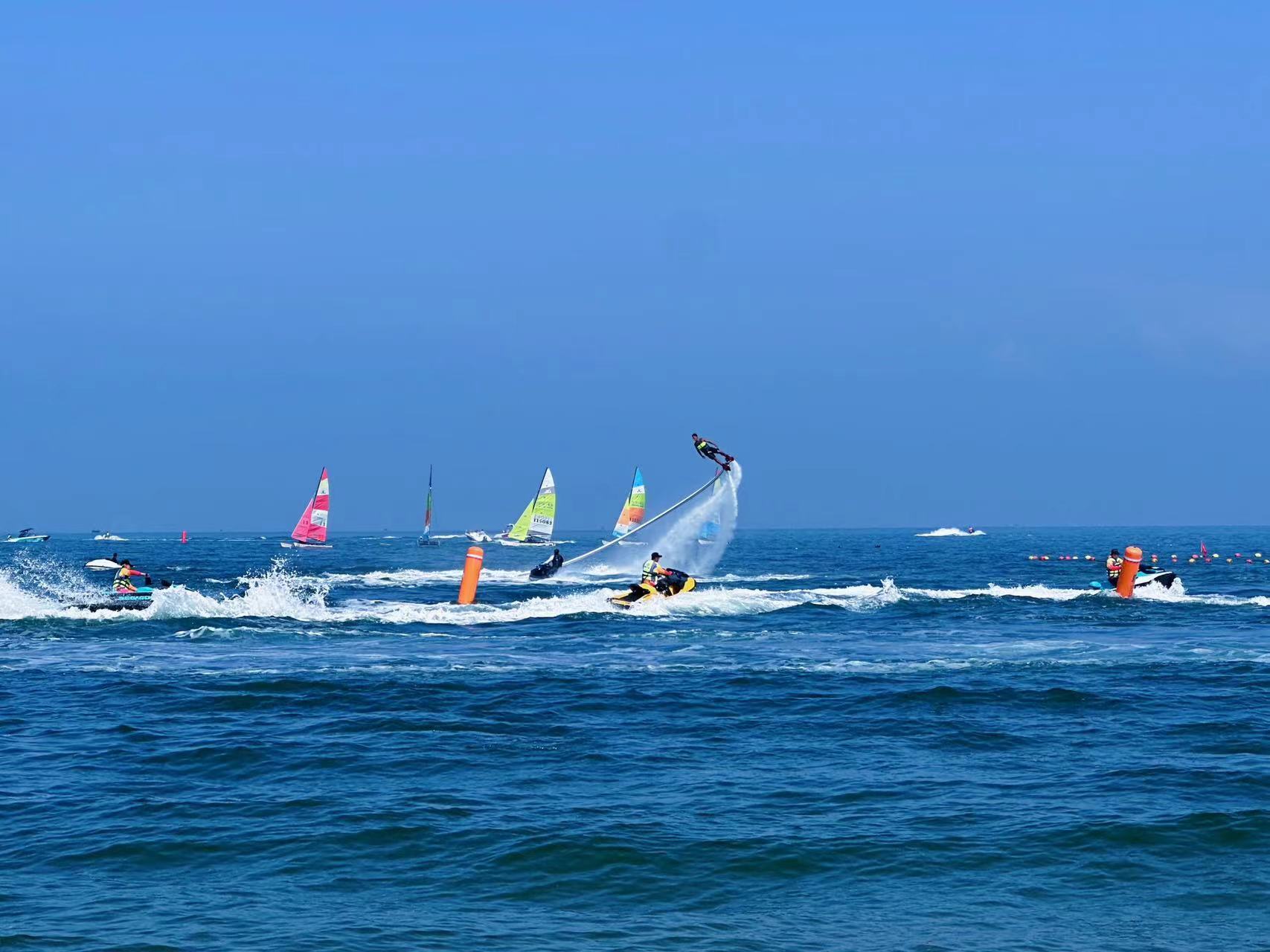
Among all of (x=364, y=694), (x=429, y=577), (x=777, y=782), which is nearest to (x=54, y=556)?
(x=429, y=577)

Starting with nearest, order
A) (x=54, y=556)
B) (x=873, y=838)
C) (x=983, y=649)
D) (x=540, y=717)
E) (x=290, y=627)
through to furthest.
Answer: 1. (x=873, y=838)
2. (x=540, y=717)
3. (x=983, y=649)
4. (x=290, y=627)
5. (x=54, y=556)

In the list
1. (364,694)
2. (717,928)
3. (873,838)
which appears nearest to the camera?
(717,928)

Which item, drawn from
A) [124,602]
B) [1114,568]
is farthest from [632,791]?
[1114,568]

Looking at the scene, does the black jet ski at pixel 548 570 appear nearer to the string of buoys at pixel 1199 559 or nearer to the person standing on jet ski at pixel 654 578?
the person standing on jet ski at pixel 654 578

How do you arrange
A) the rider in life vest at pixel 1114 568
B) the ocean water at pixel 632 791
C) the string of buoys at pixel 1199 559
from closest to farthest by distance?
the ocean water at pixel 632 791
the rider in life vest at pixel 1114 568
the string of buoys at pixel 1199 559

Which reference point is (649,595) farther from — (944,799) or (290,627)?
(944,799)

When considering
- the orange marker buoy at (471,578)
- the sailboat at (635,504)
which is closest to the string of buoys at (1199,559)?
the sailboat at (635,504)

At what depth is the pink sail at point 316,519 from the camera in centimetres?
11800

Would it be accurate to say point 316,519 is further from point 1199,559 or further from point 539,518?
point 1199,559

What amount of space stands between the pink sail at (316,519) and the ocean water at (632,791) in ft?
263

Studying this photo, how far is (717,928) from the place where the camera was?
495 inches

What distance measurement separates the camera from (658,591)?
156ft

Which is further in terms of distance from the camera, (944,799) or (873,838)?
(944,799)

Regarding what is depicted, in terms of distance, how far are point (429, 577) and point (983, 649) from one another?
44.9 m
